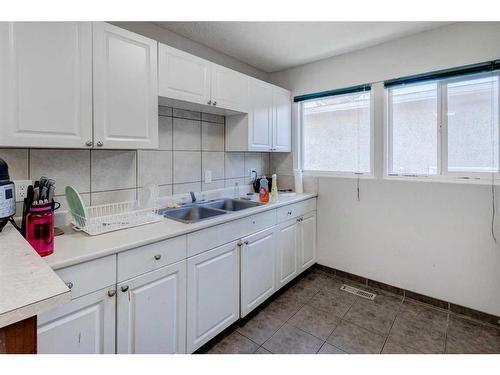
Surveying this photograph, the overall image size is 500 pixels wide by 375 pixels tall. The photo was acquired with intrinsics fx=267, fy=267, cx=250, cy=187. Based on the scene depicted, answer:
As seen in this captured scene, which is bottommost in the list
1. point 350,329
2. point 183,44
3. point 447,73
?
point 350,329

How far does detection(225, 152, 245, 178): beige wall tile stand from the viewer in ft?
8.80

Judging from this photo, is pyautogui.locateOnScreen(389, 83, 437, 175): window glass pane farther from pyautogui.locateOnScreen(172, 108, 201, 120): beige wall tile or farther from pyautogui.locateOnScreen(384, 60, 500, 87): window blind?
pyautogui.locateOnScreen(172, 108, 201, 120): beige wall tile

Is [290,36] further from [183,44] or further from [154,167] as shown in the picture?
[154,167]

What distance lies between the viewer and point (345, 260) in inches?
110

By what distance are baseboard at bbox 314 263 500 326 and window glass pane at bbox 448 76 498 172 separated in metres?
1.12

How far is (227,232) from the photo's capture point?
1.81 m

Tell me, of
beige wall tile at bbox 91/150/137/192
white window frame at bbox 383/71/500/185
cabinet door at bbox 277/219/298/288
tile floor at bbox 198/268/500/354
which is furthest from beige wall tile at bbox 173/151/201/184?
white window frame at bbox 383/71/500/185

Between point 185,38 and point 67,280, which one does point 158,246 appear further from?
point 185,38

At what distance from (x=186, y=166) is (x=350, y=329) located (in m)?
1.81

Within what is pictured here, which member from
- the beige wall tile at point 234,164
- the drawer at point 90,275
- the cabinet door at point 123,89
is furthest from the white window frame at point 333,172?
the drawer at point 90,275

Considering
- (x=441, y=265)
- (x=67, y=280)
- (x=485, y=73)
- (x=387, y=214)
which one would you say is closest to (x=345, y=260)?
(x=387, y=214)

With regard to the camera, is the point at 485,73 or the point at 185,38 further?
the point at 185,38

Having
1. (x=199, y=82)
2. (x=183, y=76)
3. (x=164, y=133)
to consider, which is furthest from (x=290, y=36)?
(x=164, y=133)
